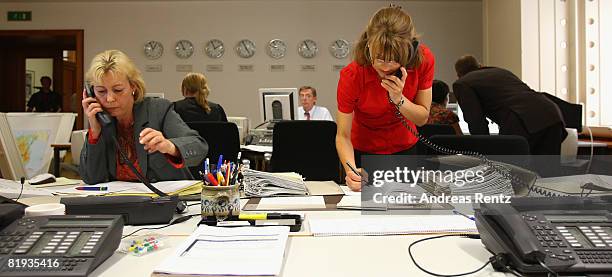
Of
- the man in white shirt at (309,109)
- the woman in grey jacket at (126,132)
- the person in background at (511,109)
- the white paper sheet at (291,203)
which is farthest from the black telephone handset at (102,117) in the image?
the man in white shirt at (309,109)

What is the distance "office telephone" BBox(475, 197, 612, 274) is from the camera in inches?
27.8

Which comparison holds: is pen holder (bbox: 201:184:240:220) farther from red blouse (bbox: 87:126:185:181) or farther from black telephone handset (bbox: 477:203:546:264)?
red blouse (bbox: 87:126:185:181)

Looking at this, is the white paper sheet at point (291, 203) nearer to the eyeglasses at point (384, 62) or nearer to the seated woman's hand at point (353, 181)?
the seated woman's hand at point (353, 181)

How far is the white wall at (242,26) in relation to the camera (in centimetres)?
698

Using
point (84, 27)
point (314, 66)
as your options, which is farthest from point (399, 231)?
point (84, 27)

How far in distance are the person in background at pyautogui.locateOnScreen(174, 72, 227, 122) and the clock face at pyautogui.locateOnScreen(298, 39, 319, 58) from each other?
3234mm

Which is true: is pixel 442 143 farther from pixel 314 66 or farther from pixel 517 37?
pixel 314 66

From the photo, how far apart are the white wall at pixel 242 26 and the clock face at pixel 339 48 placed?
76mm

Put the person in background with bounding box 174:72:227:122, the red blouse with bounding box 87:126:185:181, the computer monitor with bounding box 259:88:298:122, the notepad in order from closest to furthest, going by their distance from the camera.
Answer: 1. the notepad
2. the red blouse with bounding box 87:126:185:181
3. the person in background with bounding box 174:72:227:122
4. the computer monitor with bounding box 259:88:298:122

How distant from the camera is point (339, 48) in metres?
7.00

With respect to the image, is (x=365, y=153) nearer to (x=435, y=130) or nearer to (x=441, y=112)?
(x=435, y=130)

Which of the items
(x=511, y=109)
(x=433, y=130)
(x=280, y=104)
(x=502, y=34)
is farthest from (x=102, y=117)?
(x=502, y=34)

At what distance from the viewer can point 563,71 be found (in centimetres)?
498

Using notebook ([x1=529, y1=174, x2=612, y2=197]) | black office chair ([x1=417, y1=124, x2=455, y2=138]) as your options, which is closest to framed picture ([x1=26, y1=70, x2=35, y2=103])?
black office chair ([x1=417, y1=124, x2=455, y2=138])
